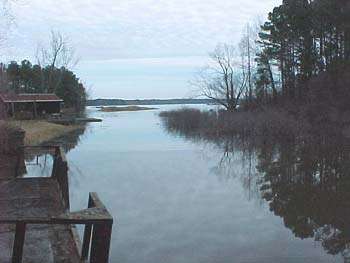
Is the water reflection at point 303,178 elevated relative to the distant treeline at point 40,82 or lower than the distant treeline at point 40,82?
lower

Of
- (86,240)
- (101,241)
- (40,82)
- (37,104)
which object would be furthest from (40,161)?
(40,82)

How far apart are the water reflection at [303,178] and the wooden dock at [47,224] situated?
17.3ft

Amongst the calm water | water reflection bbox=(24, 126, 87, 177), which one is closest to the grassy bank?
water reflection bbox=(24, 126, 87, 177)

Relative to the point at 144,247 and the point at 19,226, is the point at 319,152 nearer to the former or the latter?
the point at 144,247

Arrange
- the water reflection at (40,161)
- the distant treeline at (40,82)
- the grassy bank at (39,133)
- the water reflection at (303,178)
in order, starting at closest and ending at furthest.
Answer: the water reflection at (303,178) < the water reflection at (40,161) < the grassy bank at (39,133) < the distant treeline at (40,82)

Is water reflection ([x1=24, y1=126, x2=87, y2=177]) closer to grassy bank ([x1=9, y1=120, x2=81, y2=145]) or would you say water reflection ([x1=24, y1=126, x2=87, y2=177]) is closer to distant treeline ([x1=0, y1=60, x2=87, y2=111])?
grassy bank ([x1=9, y1=120, x2=81, y2=145])

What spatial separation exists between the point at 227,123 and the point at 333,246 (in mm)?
34804

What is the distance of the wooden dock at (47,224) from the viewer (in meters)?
4.90

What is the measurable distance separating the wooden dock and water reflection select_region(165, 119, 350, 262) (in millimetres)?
5264

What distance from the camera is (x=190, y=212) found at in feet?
44.4

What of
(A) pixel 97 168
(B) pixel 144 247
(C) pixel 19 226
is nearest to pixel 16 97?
(A) pixel 97 168

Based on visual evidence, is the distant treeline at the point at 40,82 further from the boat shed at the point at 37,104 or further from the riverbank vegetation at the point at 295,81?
the riverbank vegetation at the point at 295,81

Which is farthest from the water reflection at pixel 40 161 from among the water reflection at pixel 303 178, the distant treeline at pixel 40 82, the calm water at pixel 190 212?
the distant treeline at pixel 40 82

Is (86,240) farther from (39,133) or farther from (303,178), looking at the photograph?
(39,133)
